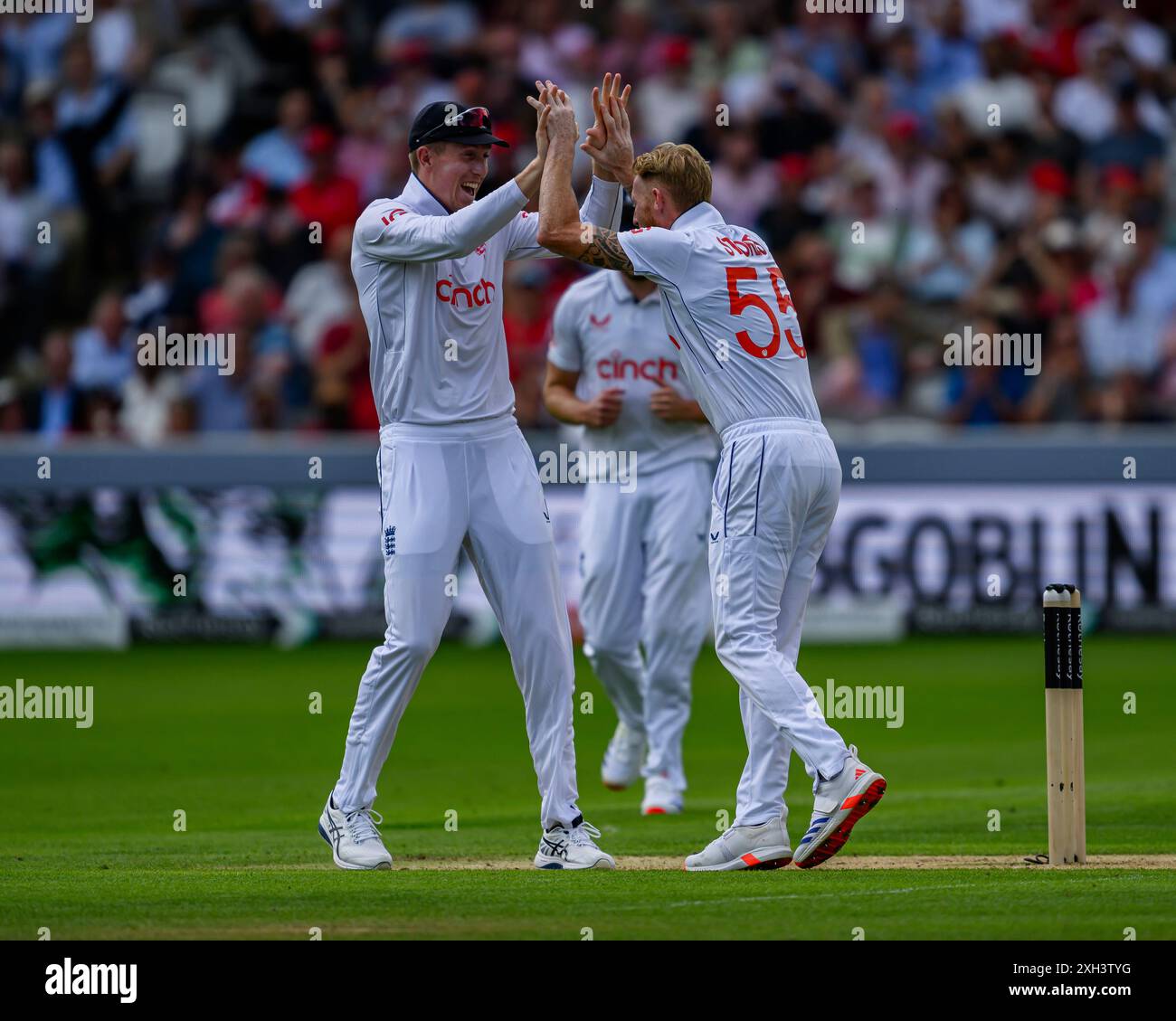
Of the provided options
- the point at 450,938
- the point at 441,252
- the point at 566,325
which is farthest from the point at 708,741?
the point at 450,938

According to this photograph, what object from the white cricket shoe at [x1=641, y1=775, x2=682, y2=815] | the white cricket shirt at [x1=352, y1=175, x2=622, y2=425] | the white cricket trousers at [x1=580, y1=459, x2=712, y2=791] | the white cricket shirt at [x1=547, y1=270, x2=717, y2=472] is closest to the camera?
the white cricket shirt at [x1=352, y1=175, x2=622, y2=425]

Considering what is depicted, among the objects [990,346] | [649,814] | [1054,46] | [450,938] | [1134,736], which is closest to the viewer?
[450,938]

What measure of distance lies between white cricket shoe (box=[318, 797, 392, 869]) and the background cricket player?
2792 mm

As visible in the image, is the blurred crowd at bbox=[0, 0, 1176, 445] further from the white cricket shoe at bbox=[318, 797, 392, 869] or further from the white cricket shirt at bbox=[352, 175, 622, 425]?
the white cricket shoe at bbox=[318, 797, 392, 869]

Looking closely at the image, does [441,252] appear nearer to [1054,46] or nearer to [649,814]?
[649,814]

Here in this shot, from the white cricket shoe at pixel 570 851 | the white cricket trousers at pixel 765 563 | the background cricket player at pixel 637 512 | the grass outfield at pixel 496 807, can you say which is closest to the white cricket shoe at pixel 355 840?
the grass outfield at pixel 496 807

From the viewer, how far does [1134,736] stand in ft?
43.8

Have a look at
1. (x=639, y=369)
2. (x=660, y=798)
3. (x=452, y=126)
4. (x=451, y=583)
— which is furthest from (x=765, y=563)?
(x=639, y=369)

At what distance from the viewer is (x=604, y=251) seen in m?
8.40

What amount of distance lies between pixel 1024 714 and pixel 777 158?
938 centimetres

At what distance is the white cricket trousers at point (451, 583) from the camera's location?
852 centimetres

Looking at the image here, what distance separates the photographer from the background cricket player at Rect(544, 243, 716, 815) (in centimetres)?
1138

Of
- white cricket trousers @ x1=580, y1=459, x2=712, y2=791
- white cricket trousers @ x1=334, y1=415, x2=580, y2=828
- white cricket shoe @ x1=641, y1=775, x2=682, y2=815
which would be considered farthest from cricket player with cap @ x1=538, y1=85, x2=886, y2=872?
white cricket trousers @ x1=580, y1=459, x2=712, y2=791

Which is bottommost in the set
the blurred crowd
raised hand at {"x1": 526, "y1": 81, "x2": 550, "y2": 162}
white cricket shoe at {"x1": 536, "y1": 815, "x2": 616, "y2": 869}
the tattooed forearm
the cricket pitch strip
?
the cricket pitch strip
